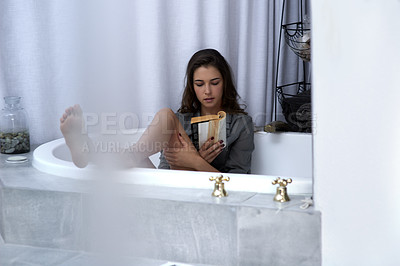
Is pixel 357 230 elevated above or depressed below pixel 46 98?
below

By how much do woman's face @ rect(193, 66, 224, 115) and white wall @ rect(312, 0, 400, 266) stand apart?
2.43 feet

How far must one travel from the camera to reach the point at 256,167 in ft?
6.26

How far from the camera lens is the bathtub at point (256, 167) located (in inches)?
46.6

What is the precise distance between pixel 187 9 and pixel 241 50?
278 millimetres

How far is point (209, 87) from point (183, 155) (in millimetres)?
283

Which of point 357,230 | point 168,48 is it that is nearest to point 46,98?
point 168,48

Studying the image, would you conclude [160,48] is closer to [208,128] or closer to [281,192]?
[208,128]

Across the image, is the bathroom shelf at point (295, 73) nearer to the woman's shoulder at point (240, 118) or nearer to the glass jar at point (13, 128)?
the woman's shoulder at point (240, 118)

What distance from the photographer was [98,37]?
32 centimetres

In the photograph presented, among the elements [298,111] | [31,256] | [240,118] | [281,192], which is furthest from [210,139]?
[31,256]

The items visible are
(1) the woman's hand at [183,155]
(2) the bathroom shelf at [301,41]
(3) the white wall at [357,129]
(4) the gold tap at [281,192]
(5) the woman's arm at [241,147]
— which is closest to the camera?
(3) the white wall at [357,129]

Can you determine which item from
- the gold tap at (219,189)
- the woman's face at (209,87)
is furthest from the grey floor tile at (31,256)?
the woman's face at (209,87)

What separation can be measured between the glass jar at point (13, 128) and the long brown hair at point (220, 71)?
0.60 metres

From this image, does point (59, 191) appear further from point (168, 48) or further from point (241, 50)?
point (241, 50)
